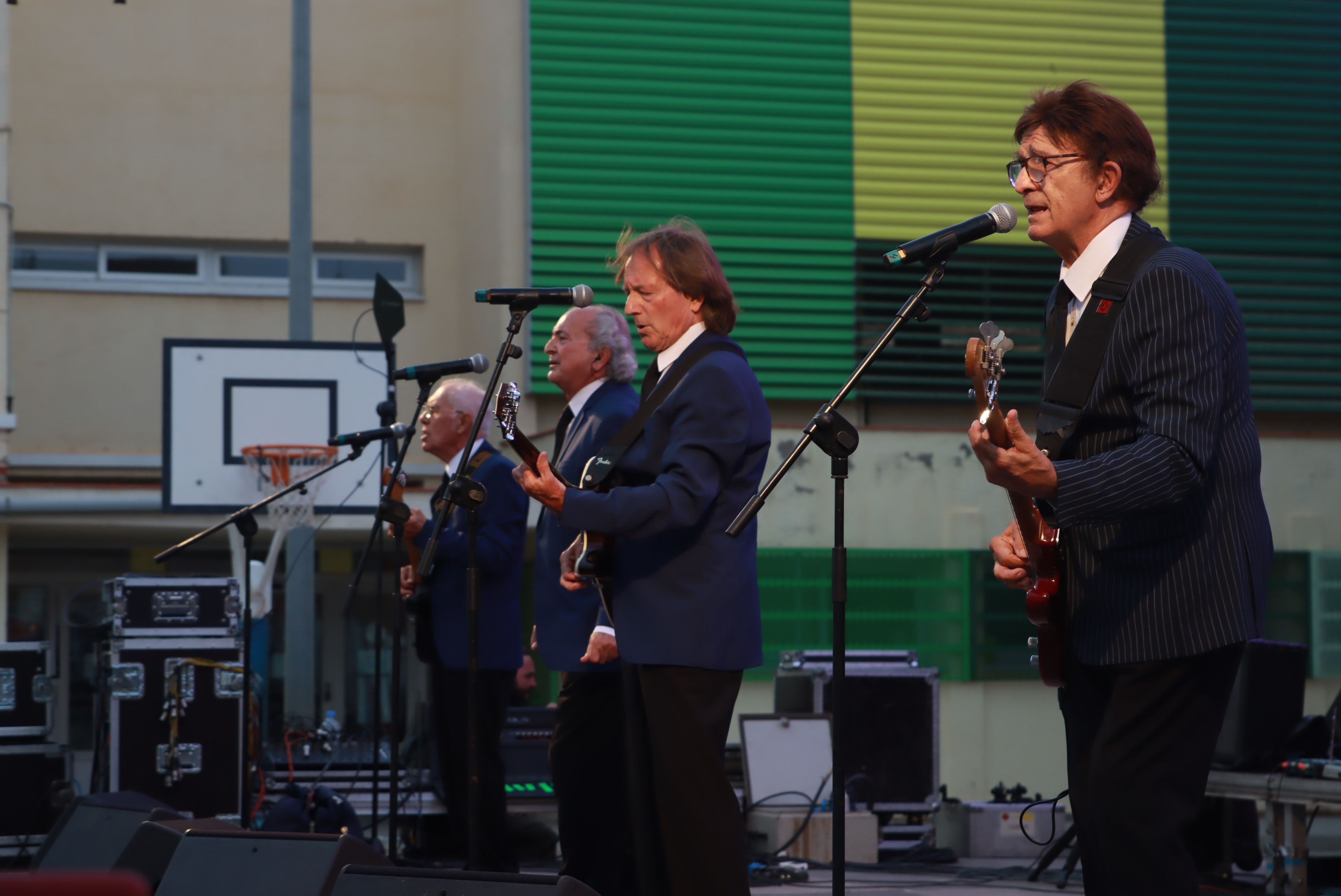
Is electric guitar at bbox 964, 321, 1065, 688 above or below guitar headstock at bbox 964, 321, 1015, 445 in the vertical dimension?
below

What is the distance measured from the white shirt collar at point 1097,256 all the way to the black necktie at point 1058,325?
0.11ft

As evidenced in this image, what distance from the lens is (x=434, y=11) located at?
10953mm

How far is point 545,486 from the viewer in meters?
2.74

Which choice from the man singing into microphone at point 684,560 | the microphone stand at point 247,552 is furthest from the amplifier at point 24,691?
the man singing into microphone at point 684,560

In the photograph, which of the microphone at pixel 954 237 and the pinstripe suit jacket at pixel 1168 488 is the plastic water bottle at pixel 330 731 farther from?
the pinstripe suit jacket at pixel 1168 488

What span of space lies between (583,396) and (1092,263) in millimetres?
1775

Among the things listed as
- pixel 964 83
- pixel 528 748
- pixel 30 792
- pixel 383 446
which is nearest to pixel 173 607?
pixel 30 792

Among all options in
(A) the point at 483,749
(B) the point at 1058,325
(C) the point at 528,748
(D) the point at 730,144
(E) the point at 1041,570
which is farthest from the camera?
(D) the point at 730,144

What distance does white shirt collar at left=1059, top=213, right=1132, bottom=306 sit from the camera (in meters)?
2.18

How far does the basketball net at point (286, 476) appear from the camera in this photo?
734cm

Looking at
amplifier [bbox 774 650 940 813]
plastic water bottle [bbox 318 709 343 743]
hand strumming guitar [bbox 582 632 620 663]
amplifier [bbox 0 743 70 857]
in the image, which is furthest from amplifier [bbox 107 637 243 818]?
hand strumming guitar [bbox 582 632 620 663]

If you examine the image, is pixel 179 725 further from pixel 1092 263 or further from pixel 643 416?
pixel 1092 263

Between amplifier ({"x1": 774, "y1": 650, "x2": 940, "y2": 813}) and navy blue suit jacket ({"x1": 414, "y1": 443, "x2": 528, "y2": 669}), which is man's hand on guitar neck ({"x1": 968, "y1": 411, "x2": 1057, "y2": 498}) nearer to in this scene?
navy blue suit jacket ({"x1": 414, "y1": 443, "x2": 528, "y2": 669})

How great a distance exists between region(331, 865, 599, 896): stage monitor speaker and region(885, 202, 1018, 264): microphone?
128 cm
